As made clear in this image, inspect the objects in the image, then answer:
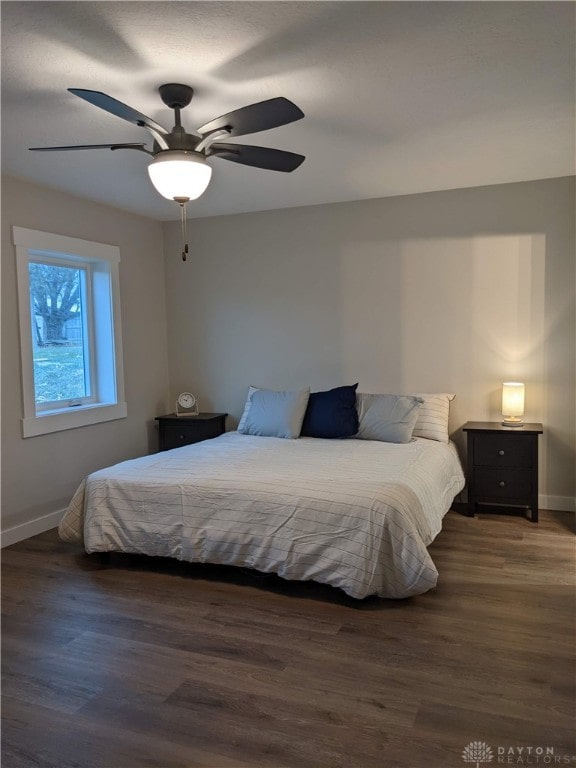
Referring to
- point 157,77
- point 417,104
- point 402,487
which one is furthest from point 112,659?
point 417,104

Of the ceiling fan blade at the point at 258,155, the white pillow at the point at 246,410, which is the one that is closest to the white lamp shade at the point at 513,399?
the white pillow at the point at 246,410

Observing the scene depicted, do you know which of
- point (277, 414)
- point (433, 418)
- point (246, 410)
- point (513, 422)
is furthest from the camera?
point (246, 410)

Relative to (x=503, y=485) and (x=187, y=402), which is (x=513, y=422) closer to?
(x=503, y=485)

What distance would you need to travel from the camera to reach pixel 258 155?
2.93 m

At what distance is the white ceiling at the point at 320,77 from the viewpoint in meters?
2.17

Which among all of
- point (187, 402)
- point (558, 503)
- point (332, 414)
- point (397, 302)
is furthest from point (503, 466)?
point (187, 402)

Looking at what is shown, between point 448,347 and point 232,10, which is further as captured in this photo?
point 448,347

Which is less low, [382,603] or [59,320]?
[59,320]

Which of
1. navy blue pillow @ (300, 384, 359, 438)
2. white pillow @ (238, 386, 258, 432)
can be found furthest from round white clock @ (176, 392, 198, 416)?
navy blue pillow @ (300, 384, 359, 438)

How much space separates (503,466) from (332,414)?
1.29m

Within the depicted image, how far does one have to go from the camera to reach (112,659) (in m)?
2.59

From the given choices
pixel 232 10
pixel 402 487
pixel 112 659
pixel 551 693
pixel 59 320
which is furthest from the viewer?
pixel 59 320

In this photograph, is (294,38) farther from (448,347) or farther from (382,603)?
(448,347)

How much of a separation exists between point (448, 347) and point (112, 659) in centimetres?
333
